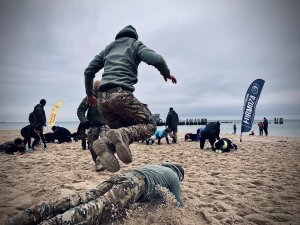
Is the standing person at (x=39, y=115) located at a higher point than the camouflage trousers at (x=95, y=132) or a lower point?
higher

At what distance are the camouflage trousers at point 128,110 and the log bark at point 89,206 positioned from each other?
679mm

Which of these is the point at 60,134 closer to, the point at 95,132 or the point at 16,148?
the point at 16,148

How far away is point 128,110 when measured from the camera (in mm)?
2742

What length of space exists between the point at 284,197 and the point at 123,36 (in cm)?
343

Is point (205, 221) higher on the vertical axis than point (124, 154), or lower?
lower

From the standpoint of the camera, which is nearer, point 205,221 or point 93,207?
point 93,207

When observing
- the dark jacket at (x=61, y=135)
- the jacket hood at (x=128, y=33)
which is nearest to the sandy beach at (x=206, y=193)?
the jacket hood at (x=128, y=33)

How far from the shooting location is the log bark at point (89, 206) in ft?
5.11

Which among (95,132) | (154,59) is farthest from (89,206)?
(95,132)

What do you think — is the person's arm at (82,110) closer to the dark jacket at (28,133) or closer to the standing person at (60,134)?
the dark jacket at (28,133)

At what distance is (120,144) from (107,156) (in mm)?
208

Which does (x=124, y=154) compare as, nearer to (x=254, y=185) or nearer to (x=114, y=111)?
(x=114, y=111)

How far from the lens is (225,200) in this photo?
2963mm

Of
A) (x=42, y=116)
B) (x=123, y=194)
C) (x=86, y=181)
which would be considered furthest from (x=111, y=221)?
(x=42, y=116)
